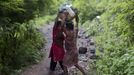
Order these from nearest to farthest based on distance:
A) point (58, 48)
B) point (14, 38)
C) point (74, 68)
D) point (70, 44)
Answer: point (70, 44), point (58, 48), point (14, 38), point (74, 68)

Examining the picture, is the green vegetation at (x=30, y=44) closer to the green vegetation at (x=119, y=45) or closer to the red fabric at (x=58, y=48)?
the green vegetation at (x=119, y=45)

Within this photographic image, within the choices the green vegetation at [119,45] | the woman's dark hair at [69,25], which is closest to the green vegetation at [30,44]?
the green vegetation at [119,45]

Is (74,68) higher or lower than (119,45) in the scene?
lower

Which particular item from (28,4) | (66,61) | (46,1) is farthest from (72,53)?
(46,1)

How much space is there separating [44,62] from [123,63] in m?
3.59

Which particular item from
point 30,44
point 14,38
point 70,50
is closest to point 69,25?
point 70,50

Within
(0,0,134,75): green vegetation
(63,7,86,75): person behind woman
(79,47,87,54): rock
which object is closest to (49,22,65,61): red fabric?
(63,7,86,75): person behind woman

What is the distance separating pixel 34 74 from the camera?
8312 mm

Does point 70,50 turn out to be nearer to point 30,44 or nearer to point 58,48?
point 58,48

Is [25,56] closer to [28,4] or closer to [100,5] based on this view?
[28,4]

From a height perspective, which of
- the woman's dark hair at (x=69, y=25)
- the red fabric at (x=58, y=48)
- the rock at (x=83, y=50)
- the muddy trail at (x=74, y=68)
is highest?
the woman's dark hair at (x=69, y=25)

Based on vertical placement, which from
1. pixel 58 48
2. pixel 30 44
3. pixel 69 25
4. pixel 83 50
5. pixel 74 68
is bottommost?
pixel 74 68

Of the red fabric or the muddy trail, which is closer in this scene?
the red fabric

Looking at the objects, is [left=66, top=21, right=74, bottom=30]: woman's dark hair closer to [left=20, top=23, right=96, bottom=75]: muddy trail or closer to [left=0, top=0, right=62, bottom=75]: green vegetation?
[left=0, top=0, right=62, bottom=75]: green vegetation
